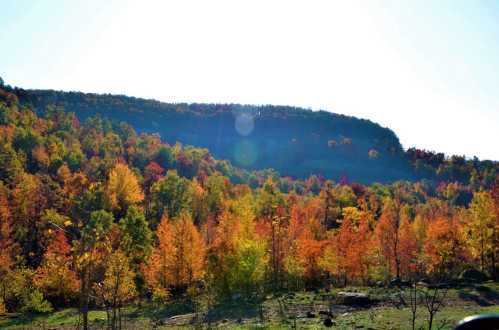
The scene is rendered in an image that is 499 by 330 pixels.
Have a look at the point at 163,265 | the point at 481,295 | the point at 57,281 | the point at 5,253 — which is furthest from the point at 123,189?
the point at 481,295

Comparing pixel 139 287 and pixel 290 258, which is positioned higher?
pixel 290 258

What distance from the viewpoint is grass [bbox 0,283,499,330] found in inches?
1148

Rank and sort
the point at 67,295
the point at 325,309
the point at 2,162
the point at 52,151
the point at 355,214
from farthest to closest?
the point at 52,151, the point at 2,162, the point at 355,214, the point at 67,295, the point at 325,309

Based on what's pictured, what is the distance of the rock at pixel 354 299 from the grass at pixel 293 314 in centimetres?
125

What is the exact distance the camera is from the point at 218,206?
90.1m

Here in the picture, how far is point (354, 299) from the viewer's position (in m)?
39.8

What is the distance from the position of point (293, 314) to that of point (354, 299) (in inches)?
365

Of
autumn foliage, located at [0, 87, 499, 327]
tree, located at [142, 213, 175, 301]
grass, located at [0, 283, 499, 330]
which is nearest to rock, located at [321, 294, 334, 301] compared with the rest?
grass, located at [0, 283, 499, 330]

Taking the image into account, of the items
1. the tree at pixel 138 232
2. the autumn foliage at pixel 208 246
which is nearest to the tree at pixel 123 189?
the autumn foliage at pixel 208 246

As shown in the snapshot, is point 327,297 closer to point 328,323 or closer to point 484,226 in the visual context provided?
point 328,323

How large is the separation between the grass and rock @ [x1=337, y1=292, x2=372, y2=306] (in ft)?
4.11

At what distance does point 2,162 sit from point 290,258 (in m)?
70.2

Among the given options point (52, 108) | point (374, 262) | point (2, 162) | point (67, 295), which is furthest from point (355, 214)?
point (52, 108)

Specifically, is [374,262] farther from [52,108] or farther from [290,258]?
[52,108]
